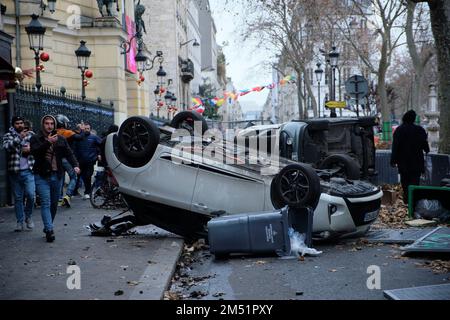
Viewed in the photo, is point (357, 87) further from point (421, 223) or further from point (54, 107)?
point (421, 223)

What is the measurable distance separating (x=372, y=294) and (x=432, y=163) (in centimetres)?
1016

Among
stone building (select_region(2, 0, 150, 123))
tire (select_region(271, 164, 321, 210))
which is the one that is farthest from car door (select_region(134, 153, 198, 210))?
stone building (select_region(2, 0, 150, 123))

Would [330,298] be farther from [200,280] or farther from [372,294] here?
[200,280]

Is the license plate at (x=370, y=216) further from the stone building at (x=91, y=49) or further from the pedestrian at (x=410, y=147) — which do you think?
the stone building at (x=91, y=49)

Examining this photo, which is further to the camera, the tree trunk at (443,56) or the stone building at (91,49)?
the stone building at (91,49)

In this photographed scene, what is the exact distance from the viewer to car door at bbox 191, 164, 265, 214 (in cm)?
983

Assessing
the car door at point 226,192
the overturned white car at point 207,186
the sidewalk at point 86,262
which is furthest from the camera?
the car door at point 226,192

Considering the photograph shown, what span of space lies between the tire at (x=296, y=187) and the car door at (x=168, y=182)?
131 cm

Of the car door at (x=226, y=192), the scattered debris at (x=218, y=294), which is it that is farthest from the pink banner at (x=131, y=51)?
the scattered debris at (x=218, y=294)

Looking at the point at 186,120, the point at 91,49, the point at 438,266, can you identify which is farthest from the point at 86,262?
the point at 91,49

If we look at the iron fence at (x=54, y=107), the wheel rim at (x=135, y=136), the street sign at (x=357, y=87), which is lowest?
the wheel rim at (x=135, y=136)

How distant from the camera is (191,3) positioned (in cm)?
8912

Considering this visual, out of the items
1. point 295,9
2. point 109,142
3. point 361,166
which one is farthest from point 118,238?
point 295,9

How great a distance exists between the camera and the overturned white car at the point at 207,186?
949 centimetres
